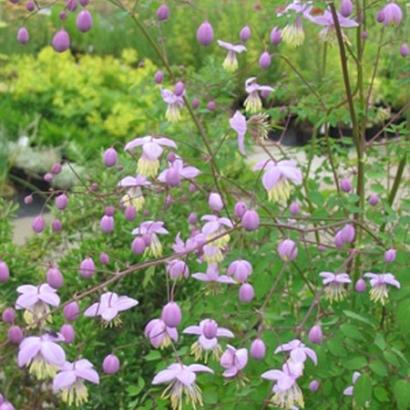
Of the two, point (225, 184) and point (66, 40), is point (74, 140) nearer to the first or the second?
point (225, 184)

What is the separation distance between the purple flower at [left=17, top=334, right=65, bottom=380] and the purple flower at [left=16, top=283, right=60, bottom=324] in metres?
0.08

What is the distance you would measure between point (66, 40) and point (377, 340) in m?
0.78

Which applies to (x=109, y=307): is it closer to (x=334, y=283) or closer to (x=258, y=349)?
(x=258, y=349)

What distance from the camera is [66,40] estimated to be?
1.79m

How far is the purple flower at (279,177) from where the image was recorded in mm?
1528

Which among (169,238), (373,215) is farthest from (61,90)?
Answer: (373,215)

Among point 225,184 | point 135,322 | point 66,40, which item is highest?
point 66,40

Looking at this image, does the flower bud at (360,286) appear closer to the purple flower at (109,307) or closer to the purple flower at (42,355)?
the purple flower at (109,307)

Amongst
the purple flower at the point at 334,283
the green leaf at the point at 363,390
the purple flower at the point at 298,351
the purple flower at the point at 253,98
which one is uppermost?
the purple flower at the point at 253,98

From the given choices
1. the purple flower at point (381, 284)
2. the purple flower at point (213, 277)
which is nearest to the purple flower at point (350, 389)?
the purple flower at point (381, 284)

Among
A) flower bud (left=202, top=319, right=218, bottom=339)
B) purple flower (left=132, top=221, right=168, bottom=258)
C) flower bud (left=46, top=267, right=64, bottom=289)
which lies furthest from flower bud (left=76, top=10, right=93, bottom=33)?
flower bud (left=202, top=319, right=218, bottom=339)

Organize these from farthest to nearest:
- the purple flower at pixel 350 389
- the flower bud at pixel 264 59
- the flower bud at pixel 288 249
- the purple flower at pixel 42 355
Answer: the flower bud at pixel 264 59 → the purple flower at pixel 350 389 → the flower bud at pixel 288 249 → the purple flower at pixel 42 355

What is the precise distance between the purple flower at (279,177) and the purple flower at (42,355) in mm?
414

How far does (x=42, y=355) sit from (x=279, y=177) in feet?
1.50
